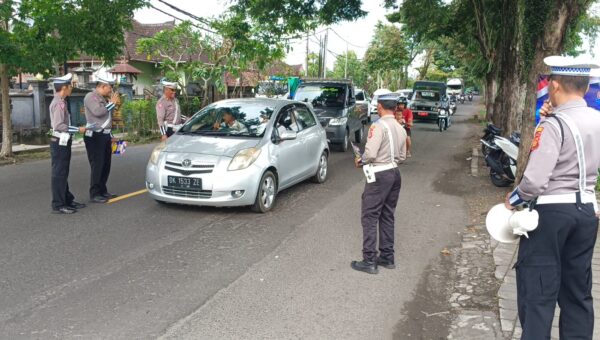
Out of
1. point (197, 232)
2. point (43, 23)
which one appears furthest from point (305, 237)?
point (43, 23)

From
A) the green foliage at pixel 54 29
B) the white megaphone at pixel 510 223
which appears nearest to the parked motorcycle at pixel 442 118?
the green foliage at pixel 54 29

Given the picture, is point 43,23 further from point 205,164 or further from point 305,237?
point 305,237

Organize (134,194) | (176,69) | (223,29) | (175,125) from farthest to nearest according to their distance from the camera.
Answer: (176,69) → (223,29) → (175,125) → (134,194)

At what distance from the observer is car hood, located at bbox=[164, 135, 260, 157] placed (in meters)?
7.18

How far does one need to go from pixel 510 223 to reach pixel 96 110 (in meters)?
6.18

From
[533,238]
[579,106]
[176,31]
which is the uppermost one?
[176,31]

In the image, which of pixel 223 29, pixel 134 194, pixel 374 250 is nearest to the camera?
pixel 374 250

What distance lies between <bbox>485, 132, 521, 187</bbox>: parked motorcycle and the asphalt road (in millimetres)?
1404

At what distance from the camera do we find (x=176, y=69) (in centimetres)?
2141

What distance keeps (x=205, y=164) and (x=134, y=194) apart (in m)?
2.15

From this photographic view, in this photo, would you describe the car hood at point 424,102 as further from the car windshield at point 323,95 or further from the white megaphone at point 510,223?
the white megaphone at point 510,223

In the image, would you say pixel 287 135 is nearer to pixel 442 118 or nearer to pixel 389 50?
pixel 442 118

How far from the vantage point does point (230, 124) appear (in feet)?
26.3

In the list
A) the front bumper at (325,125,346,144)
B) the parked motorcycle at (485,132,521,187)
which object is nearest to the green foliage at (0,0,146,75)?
the front bumper at (325,125,346,144)
